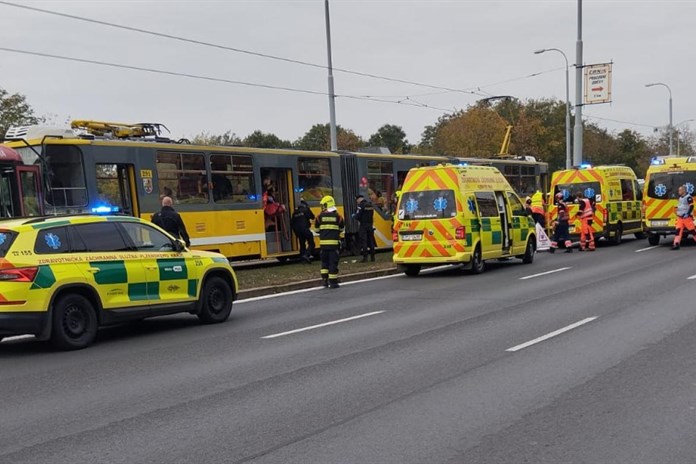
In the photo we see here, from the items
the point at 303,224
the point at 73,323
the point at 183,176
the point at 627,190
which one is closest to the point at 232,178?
the point at 183,176

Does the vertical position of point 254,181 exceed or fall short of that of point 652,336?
it exceeds it

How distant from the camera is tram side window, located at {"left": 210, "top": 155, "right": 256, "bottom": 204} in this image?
17.8 m

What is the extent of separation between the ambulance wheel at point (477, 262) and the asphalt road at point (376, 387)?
445 centimetres

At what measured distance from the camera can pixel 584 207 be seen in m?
21.7

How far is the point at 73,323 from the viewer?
8867 mm

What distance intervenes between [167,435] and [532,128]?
55874mm

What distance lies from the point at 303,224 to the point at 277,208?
0.80m

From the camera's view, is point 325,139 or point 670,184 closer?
point 670,184

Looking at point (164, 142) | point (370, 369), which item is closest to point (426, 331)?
point (370, 369)

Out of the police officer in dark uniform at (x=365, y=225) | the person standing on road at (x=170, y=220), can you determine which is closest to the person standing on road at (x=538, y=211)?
the police officer in dark uniform at (x=365, y=225)

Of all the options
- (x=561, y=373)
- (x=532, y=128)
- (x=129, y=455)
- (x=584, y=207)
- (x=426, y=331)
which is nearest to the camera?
→ (x=129, y=455)

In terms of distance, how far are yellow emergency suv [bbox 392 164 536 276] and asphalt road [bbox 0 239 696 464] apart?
428 cm

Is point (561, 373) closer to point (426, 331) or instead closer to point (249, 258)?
point (426, 331)

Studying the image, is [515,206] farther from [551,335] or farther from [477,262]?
[551,335]
